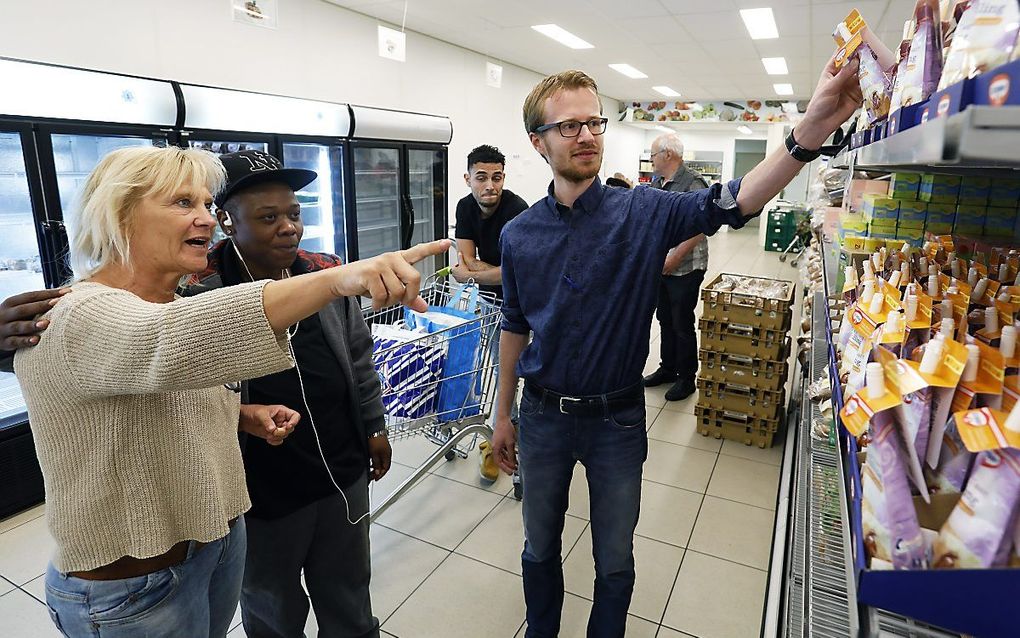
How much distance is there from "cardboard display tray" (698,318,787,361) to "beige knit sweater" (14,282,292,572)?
10.6 feet

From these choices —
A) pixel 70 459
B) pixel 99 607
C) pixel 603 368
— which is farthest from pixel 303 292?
pixel 603 368

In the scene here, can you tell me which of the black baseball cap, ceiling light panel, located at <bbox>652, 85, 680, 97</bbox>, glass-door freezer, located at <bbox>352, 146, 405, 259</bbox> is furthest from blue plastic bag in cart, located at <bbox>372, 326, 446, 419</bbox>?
ceiling light panel, located at <bbox>652, 85, 680, 97</bbox>

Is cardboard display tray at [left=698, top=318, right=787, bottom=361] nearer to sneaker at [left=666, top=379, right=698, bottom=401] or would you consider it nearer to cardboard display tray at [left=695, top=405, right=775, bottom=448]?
cardboard display tray at [left=695, top=405, right=775, bottom=448]

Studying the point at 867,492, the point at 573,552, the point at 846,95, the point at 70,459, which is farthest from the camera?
the point at 573,552

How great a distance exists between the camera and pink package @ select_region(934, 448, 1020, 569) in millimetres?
620

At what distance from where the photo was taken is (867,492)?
0.76m

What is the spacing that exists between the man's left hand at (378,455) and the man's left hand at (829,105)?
62.7 inches

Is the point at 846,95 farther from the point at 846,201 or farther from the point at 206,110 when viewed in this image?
the point at 206,110

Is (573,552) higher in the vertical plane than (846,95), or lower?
lower

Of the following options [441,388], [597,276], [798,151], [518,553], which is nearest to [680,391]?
[518,553]

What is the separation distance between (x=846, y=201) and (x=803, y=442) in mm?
1149

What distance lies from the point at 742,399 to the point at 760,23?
186 inches

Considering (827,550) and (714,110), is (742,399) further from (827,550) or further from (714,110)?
(714,110)

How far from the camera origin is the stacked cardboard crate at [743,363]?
12.5 feet
